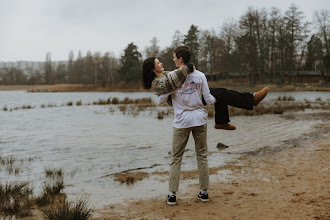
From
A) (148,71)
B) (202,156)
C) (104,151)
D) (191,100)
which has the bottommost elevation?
(104,151)

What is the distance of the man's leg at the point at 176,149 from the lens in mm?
4195

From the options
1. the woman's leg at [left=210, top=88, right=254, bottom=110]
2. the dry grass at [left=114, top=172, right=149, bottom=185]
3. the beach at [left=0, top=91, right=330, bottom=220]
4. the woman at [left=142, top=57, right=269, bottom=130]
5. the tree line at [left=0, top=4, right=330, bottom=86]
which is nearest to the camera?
the woman at [left=142, top=57, right=269, bottom=130]

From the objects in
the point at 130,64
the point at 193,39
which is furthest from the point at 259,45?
the point at 130,64

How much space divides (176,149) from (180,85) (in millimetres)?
880

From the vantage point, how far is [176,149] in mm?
4238

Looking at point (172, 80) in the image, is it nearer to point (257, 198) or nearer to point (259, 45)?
point (257, 198)

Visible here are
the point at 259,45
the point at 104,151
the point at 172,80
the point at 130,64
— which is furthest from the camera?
the point at 130,64

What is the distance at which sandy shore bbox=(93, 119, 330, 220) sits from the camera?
382 cm

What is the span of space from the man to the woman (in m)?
0.11

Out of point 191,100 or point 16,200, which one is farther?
point 16,200

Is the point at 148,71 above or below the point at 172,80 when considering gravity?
above

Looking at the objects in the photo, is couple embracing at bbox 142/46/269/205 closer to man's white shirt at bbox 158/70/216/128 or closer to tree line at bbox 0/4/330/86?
man's white shirt at bbox 158/70/216/128

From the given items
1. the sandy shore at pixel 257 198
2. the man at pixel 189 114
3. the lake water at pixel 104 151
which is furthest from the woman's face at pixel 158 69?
the lake water at pixel 104 151

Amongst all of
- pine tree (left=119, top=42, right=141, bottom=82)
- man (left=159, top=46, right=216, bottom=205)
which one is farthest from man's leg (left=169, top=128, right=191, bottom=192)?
pine tree (left=119, top=42, right=141, bottom=82)
